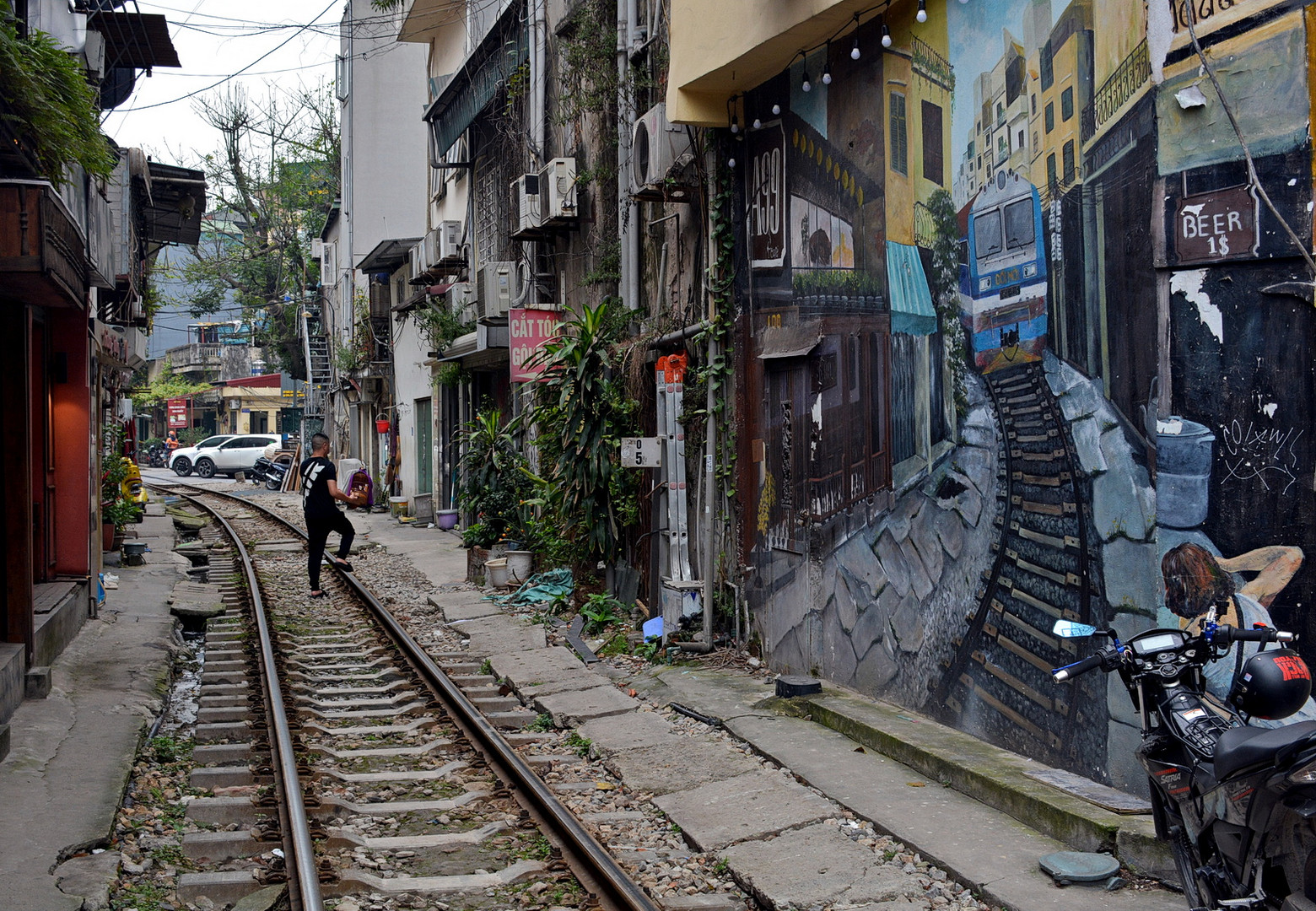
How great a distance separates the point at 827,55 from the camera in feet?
27.5

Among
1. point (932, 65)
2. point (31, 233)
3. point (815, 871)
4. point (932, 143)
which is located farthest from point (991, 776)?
point (31, 233)

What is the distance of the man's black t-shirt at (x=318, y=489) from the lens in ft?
46.9

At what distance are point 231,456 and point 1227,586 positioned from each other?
149 ft

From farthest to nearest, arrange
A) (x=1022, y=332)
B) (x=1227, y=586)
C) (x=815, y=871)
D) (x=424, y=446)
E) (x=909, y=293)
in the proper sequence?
1. (x=424, y=446)
2. (x=909, y=293)
3. (x=1022, y=332)
4. (x=815, y=871)
5. (x=1227, y=586)

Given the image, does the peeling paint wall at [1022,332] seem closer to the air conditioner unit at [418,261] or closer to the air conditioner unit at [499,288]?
the air conditioner unit at [499,288]

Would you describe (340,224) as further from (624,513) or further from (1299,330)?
(1299,330)

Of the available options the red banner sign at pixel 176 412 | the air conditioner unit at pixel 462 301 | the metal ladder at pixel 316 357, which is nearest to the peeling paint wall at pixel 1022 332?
the air conditioner unit at pixel 462 301

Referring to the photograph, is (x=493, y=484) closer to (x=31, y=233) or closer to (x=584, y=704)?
(x=584, y=704)

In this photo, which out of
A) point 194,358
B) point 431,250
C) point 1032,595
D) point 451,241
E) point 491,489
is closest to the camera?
point 1032,595

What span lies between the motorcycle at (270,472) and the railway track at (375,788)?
2825 cm

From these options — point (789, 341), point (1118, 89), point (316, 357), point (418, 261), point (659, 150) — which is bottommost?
point (789, 341)

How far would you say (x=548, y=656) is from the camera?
34.6 feet

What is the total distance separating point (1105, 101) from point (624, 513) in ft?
23.8

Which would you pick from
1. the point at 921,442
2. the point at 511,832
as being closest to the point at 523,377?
the point at 921,442
